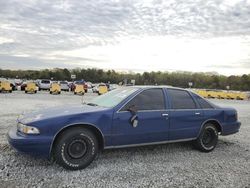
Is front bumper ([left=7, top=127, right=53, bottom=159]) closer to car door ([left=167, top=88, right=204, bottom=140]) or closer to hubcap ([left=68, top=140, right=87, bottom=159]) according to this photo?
hubcap ([left=68, top=140, right=87, bottom=159])

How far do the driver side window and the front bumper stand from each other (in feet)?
5.13

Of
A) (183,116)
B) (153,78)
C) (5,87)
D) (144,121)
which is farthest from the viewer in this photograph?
(153,78)

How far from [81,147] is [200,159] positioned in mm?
2523

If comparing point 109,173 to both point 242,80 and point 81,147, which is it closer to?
point 81,147

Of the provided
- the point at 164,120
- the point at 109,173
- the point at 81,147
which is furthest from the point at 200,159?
the point at 81,147

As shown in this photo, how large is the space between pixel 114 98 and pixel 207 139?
2411 mm

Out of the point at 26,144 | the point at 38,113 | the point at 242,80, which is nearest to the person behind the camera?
the point at 26,144

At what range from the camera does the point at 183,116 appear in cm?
619

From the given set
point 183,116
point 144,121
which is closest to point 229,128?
point 183,116

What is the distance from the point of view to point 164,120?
589 centimetres

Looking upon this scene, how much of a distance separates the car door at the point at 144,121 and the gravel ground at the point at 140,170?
17.7 inches

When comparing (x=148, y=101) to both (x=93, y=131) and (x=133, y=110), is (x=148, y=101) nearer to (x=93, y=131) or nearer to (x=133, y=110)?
(x=133, y=110)

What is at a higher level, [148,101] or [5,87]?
[148,101]

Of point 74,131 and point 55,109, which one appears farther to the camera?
point 55,109
